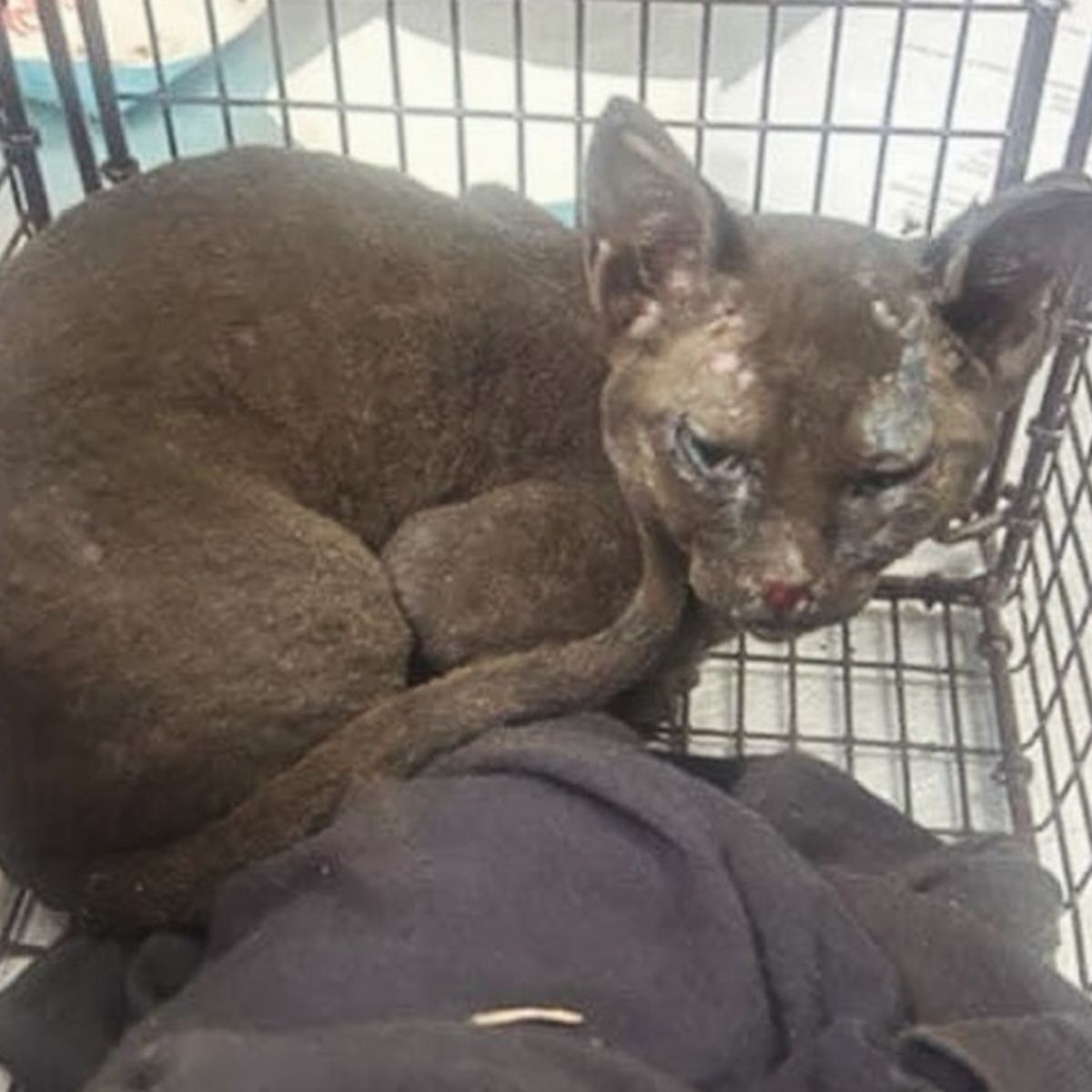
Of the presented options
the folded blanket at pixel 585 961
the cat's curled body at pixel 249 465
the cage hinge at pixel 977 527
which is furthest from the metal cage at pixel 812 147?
the folded blanket at pixel 585 961

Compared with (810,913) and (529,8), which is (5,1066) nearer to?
(810,913)

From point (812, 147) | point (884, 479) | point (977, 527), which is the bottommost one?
point (977, 527)

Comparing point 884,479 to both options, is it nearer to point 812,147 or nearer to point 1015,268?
point 1015,268

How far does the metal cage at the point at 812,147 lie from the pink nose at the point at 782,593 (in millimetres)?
286

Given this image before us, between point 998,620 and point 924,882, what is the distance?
0.37 m

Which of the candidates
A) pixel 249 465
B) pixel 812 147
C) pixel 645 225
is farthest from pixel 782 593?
pixel 812 147

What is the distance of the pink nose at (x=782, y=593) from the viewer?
0.97 m

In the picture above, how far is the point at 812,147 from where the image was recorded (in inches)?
59.4

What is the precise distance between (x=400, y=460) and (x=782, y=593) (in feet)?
0.93

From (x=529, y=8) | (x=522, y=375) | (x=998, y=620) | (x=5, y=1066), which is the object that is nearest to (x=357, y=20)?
(x=529, y=8)

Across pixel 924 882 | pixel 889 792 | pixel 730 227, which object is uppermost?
pixel 730 227

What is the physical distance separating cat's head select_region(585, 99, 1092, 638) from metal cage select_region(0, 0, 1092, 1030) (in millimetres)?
201

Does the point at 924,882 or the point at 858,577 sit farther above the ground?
the point at 858,577

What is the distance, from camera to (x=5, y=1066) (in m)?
1.03
